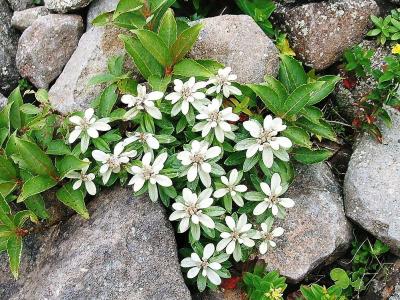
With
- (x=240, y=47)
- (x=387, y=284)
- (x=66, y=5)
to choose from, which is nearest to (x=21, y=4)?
(x=66, y=5)

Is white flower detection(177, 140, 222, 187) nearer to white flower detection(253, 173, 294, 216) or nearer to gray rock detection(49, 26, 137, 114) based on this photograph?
white flower detection(253, 173, 294, 216)

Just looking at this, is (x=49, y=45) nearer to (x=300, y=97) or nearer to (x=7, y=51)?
(x=7, y=51)

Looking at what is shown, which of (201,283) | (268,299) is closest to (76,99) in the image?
(201,283)

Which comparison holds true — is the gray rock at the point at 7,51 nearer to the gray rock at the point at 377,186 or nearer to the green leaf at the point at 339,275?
the gray rock at the point at 377,186

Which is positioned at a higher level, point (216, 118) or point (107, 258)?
point (216, 118)

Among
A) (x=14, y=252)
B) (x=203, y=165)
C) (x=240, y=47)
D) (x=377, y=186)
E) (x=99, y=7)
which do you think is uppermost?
(x=99, y=7)

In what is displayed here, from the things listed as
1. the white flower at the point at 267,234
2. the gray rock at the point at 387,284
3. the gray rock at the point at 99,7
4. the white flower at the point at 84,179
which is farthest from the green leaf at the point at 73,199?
the gray rock at the point at 387,284

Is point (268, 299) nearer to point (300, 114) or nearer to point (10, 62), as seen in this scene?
point (300, 114)

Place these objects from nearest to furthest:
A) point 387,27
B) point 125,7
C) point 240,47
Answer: point 125,7
point 240,47
point 387,27
